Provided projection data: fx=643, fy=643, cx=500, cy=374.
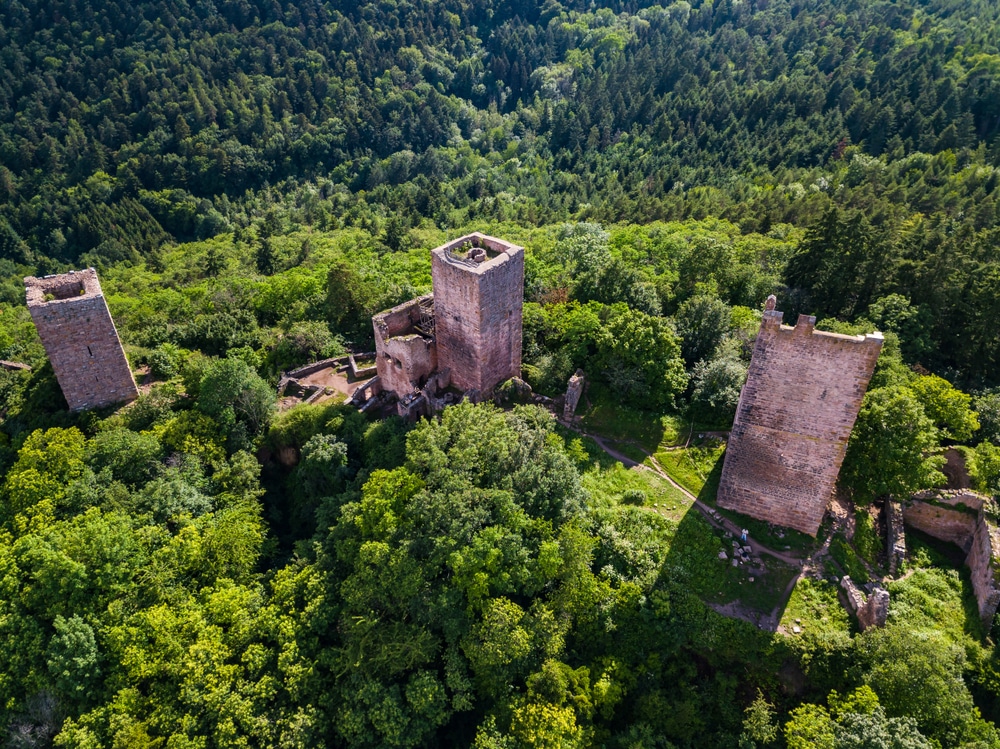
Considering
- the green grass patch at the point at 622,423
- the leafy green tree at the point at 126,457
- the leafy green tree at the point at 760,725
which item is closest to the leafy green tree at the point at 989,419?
the green grass patch at the point at 622,423

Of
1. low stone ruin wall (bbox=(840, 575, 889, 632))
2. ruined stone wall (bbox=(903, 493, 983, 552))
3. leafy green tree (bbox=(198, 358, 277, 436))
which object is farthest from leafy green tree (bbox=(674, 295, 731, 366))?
leafy green tree (bbox=(198, 358, 277, 436))

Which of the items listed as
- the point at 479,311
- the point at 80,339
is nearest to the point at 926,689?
the point at 479,311

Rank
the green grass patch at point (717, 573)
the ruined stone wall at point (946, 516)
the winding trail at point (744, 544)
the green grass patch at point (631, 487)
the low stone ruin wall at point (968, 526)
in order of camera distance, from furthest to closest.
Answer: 1. the green grass patch at point (631, 487)
2. the ruined stone wall at point (946, 516)
3. the low stone ruin wall at point (968, 526)
4. the green grass patch at point (717, 573)
5. the winding trail at point (744, 544)

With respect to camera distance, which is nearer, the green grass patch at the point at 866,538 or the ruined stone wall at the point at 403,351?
the green grass patch at the point at 866,538

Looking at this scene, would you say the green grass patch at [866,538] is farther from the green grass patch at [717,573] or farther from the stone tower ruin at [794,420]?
the green grass patch at [717,573]

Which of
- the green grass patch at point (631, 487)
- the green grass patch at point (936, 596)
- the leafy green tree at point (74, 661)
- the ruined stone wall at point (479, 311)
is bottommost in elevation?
the leafy green tree at point (74, 661)

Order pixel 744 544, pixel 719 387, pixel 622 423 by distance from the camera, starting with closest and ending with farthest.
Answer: pixel 744 544
pixel 719 387
pixel 622 423

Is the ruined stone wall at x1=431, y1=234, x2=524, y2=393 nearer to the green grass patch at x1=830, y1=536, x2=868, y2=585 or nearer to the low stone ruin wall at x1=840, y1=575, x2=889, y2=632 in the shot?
the green grass patch at x1=830, y1=536, x2=868, y2=585

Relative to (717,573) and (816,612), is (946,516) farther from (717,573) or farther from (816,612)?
(717,573)
